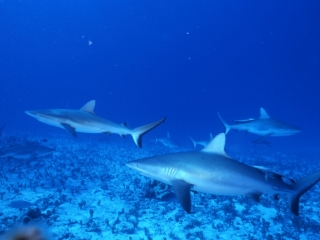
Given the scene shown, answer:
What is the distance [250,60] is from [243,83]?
32357mm

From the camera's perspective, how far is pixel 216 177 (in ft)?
14.8

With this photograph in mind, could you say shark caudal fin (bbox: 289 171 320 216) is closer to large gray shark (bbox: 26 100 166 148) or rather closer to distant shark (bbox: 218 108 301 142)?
large gray shark (bbox: 26 100 166 148)

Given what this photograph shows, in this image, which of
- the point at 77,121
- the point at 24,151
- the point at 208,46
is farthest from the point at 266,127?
the point at 208,46

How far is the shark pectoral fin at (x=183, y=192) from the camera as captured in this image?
420 cm

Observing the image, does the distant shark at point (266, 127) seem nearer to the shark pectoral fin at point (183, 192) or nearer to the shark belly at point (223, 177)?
the shark belly at point (223, 177)

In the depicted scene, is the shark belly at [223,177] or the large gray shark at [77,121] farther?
the large gray shark at [77,121]

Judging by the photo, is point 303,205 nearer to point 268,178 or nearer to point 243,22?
point 268,178

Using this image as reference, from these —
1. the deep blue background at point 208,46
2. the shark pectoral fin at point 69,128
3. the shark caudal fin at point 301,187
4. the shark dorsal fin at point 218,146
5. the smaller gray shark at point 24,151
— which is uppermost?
A: the deep blue background at point 208,46

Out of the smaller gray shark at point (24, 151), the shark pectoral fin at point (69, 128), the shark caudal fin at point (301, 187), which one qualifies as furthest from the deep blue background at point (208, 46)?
the shark caudal fin at point (301, 187)

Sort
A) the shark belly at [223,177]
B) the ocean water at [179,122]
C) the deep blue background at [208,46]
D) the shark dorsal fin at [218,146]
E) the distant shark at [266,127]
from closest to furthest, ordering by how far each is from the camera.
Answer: the shark belly at [223,177] → the shark dorsal fin at [218,146] → the ocean water at [179,122] → the distant shark at [266,127] → the deep blue background at [208,46]

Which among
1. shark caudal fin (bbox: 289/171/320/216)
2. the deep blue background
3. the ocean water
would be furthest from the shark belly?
the deep blue background

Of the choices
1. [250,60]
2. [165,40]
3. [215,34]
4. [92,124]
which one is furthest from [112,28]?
[92,124]

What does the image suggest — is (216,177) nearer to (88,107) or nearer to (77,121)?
(77,121)

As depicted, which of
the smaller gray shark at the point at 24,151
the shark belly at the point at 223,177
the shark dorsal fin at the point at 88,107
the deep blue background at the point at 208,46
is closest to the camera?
the shark belly at the point at 223,177
